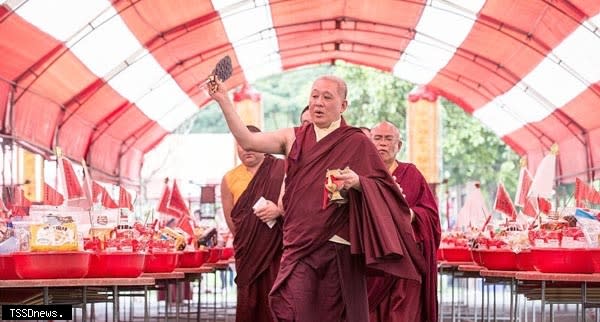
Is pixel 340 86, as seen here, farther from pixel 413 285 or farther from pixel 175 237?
pixel 175 237

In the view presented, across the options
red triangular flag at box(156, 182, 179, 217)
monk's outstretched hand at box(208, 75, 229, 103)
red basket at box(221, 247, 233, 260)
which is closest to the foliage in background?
red basket at box(221, 247, 233, 260)

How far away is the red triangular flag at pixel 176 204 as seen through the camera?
40.7 ft

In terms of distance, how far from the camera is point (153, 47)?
1827 centimetres

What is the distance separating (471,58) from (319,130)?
615 inches

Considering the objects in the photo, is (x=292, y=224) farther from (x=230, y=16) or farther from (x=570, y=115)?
(x=570, y=115)

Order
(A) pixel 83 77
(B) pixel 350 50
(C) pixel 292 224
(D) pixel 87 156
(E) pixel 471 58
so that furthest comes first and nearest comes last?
(B) pixel 350 50 < (E) pixel 471 58 < (D) pixel 87 156 < (A) pixel 83 77 < (C) pixel 292 224

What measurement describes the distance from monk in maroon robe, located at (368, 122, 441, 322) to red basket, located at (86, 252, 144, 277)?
162cm

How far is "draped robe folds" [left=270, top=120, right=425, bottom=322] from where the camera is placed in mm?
6152

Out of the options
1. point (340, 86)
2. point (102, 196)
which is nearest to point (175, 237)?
point (102, 196)

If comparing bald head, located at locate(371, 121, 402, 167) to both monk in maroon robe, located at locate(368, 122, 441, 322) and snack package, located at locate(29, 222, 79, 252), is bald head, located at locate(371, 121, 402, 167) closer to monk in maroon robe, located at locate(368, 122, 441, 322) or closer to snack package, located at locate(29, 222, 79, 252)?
monk in maroon robe, located at locate(368, 122, 441, 322)

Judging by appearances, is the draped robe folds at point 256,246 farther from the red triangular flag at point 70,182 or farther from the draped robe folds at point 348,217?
the draped robe folds at point 348,217

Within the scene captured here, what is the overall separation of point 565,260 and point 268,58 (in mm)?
17516

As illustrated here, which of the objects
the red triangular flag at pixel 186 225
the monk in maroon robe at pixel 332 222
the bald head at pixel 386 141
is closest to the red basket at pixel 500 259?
the bald head at pixel 386 141

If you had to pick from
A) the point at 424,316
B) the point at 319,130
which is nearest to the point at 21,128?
the point at 424,316
